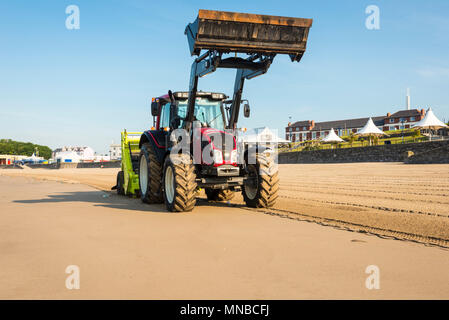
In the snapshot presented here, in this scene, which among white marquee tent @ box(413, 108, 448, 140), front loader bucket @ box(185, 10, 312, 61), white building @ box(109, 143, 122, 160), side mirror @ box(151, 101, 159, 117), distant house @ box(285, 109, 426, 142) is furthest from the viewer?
white building @ box(109, 143, 122, 160)

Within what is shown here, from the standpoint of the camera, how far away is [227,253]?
4.22m

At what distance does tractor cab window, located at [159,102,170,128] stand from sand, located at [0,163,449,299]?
2627 millimetres

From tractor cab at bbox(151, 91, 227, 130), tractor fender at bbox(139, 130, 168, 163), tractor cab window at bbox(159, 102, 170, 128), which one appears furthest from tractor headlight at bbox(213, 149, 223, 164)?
tractor cab window at bbox(159, 102, 170, 128)

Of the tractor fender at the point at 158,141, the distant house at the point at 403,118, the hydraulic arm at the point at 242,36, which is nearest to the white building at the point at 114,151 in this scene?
the distant house at the point at 403,118

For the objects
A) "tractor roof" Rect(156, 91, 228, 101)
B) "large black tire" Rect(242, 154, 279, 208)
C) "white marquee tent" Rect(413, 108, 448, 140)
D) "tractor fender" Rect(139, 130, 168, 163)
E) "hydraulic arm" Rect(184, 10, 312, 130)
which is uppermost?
"white marquee tent" Rect(413, 108, 448, 140)

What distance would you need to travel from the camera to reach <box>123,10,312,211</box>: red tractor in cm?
647

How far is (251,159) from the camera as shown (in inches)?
313

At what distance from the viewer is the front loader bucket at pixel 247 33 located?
6312 millimetres

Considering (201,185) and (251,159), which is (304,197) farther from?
(201,185)

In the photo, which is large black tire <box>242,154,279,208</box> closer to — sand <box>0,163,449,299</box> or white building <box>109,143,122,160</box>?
sand <box>0,163,449,299</box>

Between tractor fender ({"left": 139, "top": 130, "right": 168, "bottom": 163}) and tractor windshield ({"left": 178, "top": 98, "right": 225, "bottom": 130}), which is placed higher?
tractor windshield ({"left": 178, "top": 98, "right": 225, "bottom": 130})

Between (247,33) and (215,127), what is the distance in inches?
97.6

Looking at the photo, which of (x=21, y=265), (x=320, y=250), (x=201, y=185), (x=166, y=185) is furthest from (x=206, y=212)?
(x=21, y=265)

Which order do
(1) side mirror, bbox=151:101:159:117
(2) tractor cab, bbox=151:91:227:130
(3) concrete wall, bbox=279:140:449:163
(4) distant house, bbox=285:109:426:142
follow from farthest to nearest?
(4) distant house, bbox=285:109:426:142 → (3) concrete wall, bbox=279:140:449:163 → (1) side mirror, bbox=151:101:159:117 → (2) tractor cab, bbox=151:91:227:130
